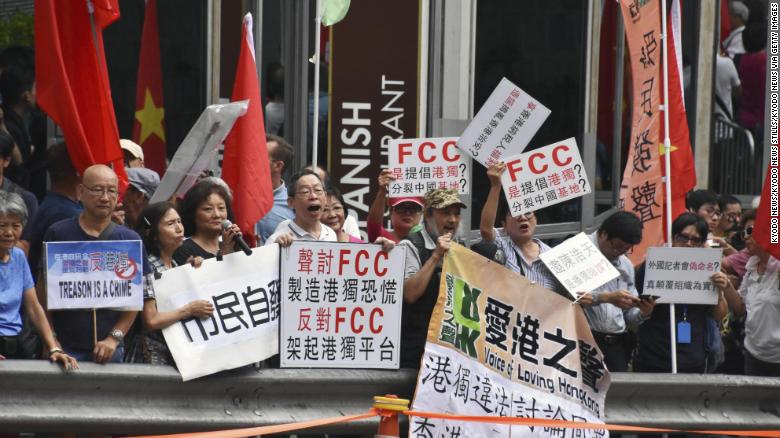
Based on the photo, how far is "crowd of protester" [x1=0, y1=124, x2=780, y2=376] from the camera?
28.6 ft

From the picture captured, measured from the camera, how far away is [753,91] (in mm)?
19297


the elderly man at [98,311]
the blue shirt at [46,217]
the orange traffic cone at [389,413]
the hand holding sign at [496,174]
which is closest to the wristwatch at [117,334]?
the elderly man at [98,311]

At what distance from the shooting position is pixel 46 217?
9.48m

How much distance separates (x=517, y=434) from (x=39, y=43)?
386 centimetres

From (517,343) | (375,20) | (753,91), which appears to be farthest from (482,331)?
(753,91)

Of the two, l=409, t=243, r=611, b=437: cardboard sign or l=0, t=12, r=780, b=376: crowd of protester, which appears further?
l=409, t=243, r=611, b=437: cardboard sign

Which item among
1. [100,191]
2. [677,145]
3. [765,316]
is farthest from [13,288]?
[677,145]

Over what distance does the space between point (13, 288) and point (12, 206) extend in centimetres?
42

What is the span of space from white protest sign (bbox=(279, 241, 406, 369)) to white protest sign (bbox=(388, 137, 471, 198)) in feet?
4.44

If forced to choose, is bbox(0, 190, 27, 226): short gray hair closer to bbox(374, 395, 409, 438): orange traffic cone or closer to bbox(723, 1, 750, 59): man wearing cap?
bbox(374, 395, 409, 438): orange traffic cone

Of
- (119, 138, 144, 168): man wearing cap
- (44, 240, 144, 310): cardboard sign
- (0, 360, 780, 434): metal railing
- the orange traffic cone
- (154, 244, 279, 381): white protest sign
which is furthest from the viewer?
(119, 138, 144, 168): man wearing cap

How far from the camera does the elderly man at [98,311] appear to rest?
28.5 ft

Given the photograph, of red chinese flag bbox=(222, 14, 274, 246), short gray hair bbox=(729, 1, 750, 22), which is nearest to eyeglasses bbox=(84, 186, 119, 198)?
red chinese flag bbox=(222, 14, 274, 246)

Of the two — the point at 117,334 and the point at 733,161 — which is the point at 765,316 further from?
the point at 733,161
